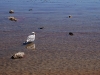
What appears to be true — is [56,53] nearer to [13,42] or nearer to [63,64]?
[63,64]

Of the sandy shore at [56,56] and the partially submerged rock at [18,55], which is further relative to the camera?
the partially submerged rock at [18,55]

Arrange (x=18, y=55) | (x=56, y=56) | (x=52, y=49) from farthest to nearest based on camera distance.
Result: (x=52, y=49)
(x=56, y=56)
(x=18, y=55)

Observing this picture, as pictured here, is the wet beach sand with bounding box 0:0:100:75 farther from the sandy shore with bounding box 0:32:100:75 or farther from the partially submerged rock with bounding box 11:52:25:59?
the partially submerged rock with bounding box 11:52:25:59

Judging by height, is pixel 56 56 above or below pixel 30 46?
below

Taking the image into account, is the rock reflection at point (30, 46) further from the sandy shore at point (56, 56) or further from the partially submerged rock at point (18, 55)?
the partially submerged rock at point (18, 55)

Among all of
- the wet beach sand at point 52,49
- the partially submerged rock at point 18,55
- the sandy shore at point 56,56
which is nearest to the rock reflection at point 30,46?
the wet beach sand at point 52,49

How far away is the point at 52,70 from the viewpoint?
1603 centimetres

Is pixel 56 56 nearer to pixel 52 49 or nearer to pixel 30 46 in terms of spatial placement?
pixel 52 49

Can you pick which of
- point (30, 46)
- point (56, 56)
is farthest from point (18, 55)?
point (30, 46)

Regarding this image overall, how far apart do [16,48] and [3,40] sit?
283 cm

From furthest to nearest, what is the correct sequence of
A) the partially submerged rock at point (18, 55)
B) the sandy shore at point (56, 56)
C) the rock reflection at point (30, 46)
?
the rock reflection at point (30, 46), the partially submerged rock at point (18, 55), the sandy shore at point (56, 56)

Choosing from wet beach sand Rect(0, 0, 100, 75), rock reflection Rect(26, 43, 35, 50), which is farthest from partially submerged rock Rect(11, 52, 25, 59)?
rock reflection Rect(26, 43, 35, 50)

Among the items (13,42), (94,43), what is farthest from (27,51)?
(94,43)

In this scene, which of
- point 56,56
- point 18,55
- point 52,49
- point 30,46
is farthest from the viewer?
point 30,46
